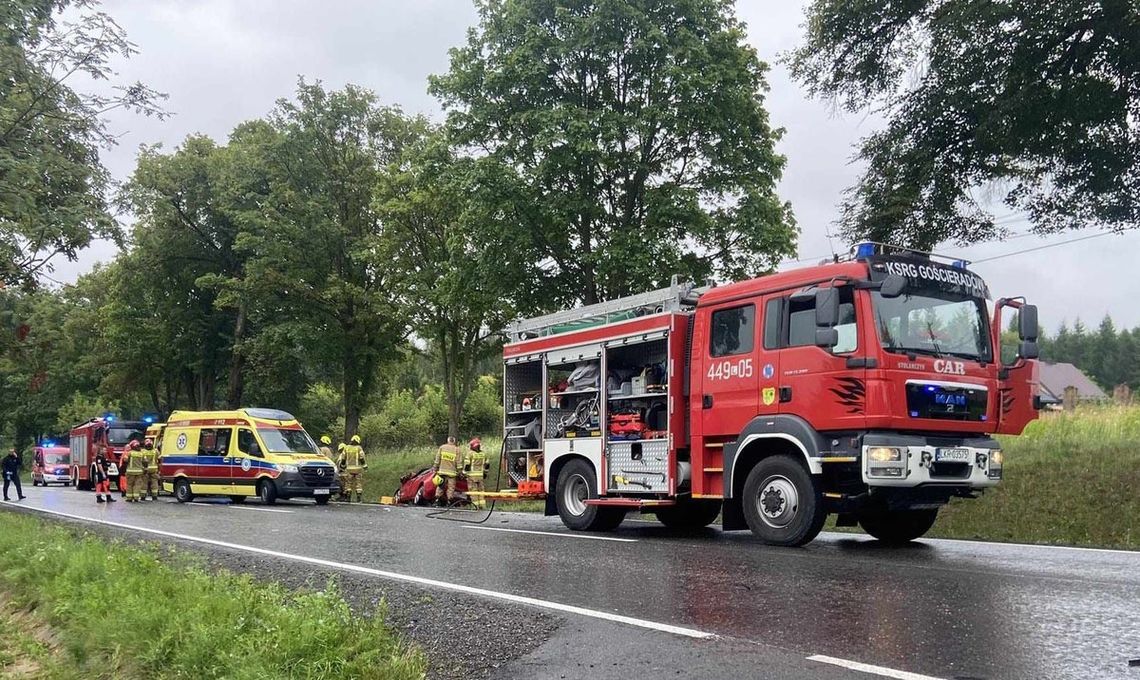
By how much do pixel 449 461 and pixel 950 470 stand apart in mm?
11994

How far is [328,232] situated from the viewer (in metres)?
30.3

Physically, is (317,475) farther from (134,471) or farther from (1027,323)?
(1027,323)

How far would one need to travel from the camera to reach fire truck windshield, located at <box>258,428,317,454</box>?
861 inches

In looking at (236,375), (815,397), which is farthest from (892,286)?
(236,375)

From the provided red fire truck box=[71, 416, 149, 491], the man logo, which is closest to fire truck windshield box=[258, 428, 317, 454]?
red fire truck box=[71, 416, 149, 491]

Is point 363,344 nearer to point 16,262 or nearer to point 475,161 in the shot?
point 475,161

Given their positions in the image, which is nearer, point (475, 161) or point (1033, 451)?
point (1033, 451)

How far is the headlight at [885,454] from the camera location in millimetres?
8734

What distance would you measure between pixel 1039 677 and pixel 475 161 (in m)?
16.0

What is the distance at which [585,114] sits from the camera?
1780 centimetres

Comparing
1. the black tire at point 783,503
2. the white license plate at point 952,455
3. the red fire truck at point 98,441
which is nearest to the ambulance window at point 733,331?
the black tire at point 783,503

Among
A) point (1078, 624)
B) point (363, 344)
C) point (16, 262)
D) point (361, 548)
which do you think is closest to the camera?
point (1078, 624)

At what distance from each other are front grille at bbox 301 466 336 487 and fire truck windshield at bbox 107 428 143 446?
51.0 feet

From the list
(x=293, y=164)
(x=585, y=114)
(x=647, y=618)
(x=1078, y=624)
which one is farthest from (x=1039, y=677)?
(x=293, y=164)
